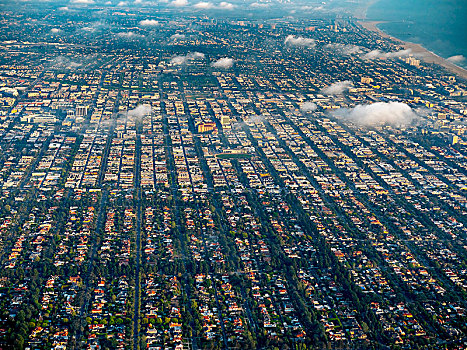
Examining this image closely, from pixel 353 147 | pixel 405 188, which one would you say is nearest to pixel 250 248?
pixel 405 188

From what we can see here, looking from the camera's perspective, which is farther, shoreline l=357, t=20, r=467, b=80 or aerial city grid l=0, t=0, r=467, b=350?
shoreline l=357, t=20, r=467, b=80

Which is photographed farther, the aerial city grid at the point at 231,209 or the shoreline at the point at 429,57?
the shoreline at the point at 429,57

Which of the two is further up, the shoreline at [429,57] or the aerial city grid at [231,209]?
the aerial city grid at [231,209]

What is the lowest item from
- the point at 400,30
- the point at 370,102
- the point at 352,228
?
the point at 400,30

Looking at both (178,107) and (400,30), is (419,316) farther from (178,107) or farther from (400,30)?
(400,30)

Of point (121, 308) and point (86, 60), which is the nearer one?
point (121, 308)

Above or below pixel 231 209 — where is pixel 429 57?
below

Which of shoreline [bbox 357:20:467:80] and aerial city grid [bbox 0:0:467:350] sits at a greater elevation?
aerial city grid [bbox 0:0:467:350]

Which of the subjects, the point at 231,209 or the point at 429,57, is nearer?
the point at 231,209
